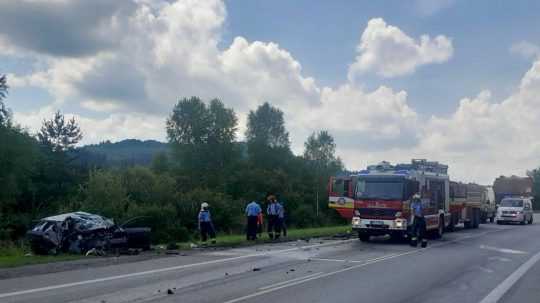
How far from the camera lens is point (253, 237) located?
963 inches

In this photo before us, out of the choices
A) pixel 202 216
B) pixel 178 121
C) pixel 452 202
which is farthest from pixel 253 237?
pixel 178 121

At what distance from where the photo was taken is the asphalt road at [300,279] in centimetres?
→ 1089

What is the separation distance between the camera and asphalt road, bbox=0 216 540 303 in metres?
10.9

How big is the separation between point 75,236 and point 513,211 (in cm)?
3242

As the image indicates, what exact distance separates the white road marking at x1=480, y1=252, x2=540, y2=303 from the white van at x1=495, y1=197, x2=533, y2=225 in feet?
83.5

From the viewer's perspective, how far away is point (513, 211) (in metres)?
41.8

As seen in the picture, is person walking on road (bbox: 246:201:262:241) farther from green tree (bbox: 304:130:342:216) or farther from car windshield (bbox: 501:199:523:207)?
green tree (bbox: 304:130:342:216)

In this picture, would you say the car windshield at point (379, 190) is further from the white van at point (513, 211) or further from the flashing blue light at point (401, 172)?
the white van at point (513, 211)

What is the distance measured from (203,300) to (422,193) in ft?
51.3

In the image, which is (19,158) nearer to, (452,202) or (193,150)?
(193,150)

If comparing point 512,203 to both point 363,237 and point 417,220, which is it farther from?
point 417,220

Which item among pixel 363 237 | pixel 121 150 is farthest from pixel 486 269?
pixel 121 150

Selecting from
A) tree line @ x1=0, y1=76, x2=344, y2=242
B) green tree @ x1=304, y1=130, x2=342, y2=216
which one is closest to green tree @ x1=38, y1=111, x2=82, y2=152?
tree line @ x1=0, y1=76, x2=344, y2=242

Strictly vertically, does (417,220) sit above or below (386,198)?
below
